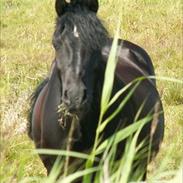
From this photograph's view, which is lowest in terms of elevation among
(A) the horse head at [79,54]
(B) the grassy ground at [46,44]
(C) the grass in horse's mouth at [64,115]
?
(B) the grassy ground at [46,44]

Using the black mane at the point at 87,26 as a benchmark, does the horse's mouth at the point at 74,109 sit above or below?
below

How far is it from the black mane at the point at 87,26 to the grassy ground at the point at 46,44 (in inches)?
72.7

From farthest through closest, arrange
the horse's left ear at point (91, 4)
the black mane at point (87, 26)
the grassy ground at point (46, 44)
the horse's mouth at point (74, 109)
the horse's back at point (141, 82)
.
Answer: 1. the grassy ground at point (46, 44)
2. the horse's back at point (141, 82)
3. the horse's left ear at point (91, 4)
4. the black mane at point (87, 26)
5. the horse's mouth at point (74, 109)

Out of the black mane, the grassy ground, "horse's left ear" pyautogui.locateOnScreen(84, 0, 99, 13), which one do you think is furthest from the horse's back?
the grassy ground

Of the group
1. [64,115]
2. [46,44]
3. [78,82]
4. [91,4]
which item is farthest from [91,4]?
[46,44]

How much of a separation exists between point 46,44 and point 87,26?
6.59 metres

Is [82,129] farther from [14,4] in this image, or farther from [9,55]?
[14,4]

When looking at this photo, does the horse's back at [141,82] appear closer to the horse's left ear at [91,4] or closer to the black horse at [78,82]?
the black horse at [78,82]

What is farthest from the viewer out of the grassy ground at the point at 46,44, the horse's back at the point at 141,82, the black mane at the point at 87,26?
the grassy ground at the point at 46,44

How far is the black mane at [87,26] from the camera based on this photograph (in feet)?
13.2

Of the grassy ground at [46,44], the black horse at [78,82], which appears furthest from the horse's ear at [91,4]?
the grassy ground at [46,44]

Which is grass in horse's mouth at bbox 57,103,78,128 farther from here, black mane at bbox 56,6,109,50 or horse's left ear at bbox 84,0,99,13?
horse's left ear at bbox 84,0,99,13

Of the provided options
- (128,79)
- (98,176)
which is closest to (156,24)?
(128,79)

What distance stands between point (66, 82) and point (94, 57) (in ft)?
1.00
